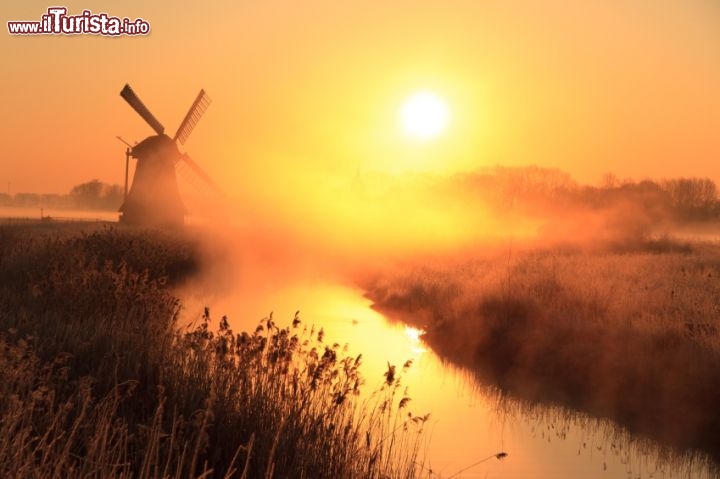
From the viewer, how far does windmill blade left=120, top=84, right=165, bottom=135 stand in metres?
45.8

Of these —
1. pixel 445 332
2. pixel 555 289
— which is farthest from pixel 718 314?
pixel 445 332

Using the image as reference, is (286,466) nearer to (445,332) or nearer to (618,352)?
(618,352)

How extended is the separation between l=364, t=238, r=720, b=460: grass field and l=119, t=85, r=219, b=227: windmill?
27.1m

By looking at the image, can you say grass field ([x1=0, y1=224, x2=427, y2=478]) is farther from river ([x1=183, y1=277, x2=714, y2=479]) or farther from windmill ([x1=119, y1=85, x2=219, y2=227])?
windmill ([x1=119, y1=85, x2=219, y2=227])

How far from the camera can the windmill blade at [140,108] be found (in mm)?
45844

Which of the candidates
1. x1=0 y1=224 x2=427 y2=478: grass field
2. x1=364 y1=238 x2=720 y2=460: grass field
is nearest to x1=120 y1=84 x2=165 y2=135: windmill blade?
x1=364 y1=238 x2=720 y2=460: grass field

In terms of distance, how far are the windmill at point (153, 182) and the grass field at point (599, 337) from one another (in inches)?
1065

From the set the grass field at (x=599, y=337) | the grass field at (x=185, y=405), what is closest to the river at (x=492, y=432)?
the grass field at (x=599, y=337)

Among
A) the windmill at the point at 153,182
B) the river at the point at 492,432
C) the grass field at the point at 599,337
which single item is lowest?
the river at the point at 492,432

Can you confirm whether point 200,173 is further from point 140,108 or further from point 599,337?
point 599,337

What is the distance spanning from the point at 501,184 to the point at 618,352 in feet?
253

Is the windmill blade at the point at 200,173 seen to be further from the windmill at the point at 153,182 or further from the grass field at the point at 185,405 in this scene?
the grass field at the point at 185,405

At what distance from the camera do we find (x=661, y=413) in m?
11.2

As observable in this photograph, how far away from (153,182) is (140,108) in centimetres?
579
